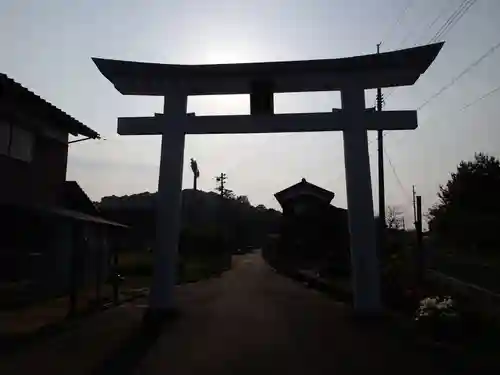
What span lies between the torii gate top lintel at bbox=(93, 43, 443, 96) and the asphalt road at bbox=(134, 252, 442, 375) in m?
6.16

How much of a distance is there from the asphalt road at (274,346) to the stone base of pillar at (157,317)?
0.31m

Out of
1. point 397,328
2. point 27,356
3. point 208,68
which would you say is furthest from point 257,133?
point 27,356

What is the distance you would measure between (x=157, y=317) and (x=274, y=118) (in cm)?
595

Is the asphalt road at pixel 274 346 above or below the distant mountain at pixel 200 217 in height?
below

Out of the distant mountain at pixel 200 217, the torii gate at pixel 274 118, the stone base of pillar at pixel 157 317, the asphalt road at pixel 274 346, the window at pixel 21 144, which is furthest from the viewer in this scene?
the distant mountain at pixel 200 217

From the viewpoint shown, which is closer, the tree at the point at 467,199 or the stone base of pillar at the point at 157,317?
the stone base of pillar at the point at 157,317

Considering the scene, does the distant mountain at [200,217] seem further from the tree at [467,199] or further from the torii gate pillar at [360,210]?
the torii gate pillar at [360,210]

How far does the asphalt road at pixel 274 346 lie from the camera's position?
8859 mm

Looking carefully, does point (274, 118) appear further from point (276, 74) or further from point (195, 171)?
point (195, 171)

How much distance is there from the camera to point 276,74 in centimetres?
1559

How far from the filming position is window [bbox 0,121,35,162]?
15922 mm

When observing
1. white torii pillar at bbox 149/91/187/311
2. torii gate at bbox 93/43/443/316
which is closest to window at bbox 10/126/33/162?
torii gate at bbox 93/43/443/316

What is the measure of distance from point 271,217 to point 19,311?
87111mm

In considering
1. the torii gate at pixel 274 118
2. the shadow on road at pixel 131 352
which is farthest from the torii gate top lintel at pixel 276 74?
the shadow on road at pixel 131 352
